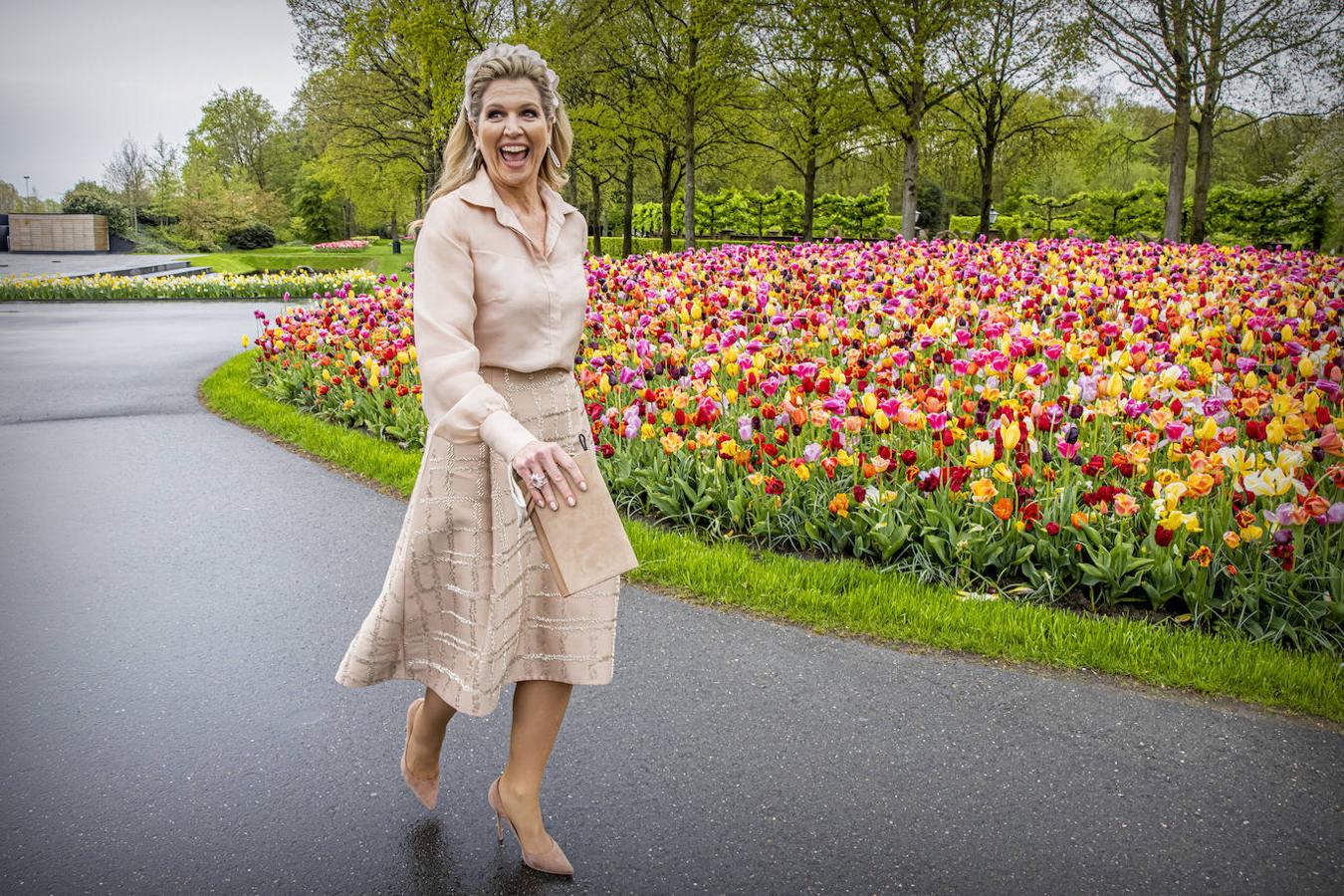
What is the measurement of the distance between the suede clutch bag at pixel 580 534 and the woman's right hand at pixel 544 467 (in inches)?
0.6

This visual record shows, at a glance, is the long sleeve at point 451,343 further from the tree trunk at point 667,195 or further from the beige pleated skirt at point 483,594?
the tree trunk at point 667,195

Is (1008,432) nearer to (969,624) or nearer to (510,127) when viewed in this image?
(969,624)

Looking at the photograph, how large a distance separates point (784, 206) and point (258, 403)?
113ft

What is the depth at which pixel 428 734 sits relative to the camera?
8.02 ft

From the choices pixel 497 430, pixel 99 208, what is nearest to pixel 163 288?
pixel 497 430

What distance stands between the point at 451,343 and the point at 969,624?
248 centimetres

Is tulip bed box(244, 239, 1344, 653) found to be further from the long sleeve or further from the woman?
the long sleeve

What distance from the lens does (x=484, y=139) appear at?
7.04 feet

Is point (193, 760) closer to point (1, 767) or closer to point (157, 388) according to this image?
point (1, 767)

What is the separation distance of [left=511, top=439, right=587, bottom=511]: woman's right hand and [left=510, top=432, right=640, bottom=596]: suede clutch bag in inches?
0.6

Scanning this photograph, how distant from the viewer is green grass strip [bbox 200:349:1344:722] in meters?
3.28

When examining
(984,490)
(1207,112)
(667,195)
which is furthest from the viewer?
(667,195)

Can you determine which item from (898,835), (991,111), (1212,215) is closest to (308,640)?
(898,835)

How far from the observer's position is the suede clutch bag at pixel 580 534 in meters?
1.92
